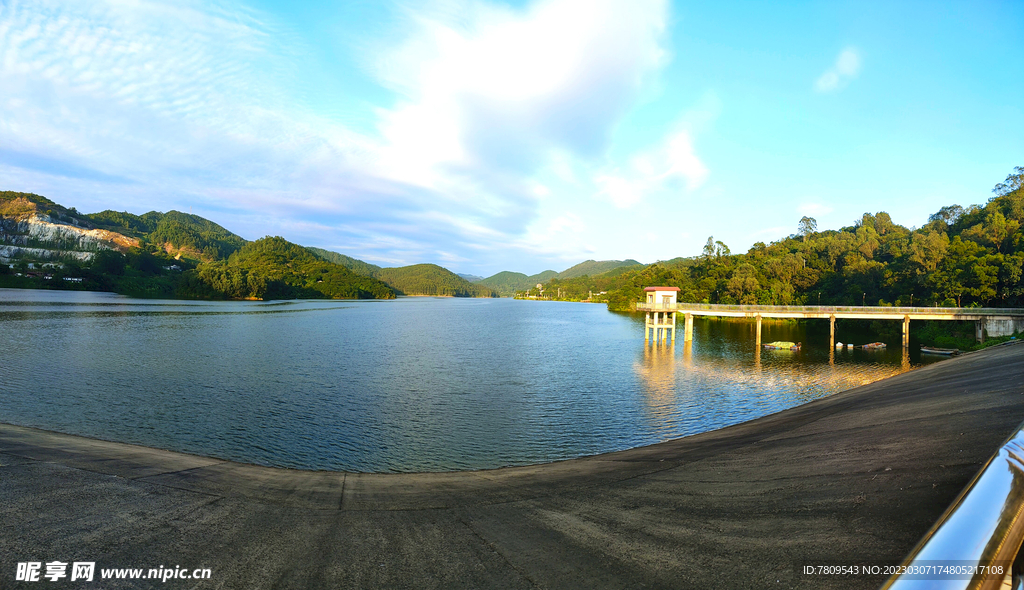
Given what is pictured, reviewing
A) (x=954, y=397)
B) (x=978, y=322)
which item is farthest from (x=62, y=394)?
(x=978, y=322)

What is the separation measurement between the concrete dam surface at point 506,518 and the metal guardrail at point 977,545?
3451 millimetres

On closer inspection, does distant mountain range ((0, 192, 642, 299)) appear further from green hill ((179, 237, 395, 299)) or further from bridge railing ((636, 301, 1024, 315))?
bridge railing ((636, 301, 1024, 315))

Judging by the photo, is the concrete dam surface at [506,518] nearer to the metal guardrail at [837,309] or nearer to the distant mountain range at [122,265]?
the metal guardrail at [837,309]

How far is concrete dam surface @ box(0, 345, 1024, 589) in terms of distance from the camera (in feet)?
17.5

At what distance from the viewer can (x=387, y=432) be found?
1705 centimetres

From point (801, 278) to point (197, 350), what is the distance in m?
100

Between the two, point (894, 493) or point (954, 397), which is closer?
point (894, 493)

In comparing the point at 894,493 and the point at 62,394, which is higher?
the point at 894,493

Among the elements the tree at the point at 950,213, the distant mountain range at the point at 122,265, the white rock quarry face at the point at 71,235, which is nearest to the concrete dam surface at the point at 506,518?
the tree at the point at 950,213

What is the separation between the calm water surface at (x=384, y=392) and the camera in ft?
51.3

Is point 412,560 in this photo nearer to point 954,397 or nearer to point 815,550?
point 815,550

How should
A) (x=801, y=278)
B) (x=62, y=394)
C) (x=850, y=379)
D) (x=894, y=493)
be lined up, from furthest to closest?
(x=801, y=278)
(x=850, y=379)
(x=62, y=394)
(x=894, y=493)

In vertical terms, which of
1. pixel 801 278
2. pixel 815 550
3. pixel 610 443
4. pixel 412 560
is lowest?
pixel 610 443

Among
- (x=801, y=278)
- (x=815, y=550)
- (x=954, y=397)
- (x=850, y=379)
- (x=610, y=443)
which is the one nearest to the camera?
(x=815, y=550)
